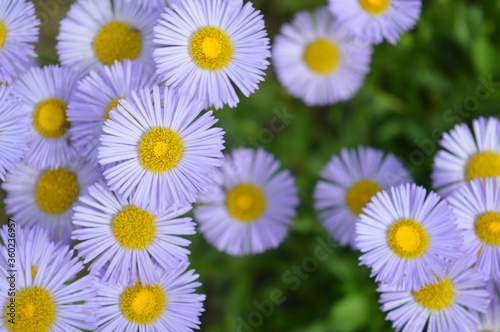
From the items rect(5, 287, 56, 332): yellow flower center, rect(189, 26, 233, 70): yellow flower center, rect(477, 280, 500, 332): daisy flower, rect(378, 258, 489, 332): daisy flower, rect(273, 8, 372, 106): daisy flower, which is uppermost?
rect(273, 8, 372, 106): daisy flower

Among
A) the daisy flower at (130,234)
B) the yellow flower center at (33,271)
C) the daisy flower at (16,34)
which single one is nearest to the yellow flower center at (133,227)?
the daisy flower at (130,234)

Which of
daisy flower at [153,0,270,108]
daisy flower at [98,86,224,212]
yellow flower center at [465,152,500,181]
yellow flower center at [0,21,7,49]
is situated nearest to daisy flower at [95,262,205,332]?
daisy flower at [98,86,224,212]

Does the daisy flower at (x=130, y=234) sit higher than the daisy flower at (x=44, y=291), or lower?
higher

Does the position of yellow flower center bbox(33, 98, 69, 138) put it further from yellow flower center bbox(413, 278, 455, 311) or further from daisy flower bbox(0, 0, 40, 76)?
yellow flower center bbox(413, 278, 455, 311)

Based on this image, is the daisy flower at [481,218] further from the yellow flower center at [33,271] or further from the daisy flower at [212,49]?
the yellow flower center at [33,271]

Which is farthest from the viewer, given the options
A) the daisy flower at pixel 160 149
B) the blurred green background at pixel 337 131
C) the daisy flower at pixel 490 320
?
the blurred green background at pixel 337 131

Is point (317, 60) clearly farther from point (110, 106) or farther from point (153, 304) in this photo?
point (153, 304)

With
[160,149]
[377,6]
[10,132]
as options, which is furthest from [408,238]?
[10,132]
